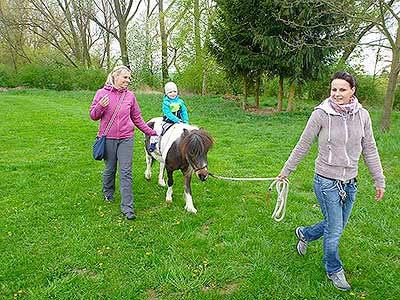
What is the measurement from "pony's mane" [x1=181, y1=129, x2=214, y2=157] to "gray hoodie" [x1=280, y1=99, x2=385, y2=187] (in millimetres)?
1719

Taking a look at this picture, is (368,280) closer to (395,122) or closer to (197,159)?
(197,159)

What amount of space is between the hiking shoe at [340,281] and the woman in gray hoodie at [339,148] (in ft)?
0.79

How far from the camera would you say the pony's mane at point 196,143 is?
475 centimetres

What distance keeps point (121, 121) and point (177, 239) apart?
1.79 meters

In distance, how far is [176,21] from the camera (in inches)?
969

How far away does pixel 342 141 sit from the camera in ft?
10.5

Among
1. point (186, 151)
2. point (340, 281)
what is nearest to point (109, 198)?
point (186, 151)

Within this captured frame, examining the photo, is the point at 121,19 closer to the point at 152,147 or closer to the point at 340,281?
the point at 152,147

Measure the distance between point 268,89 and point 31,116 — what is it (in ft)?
48.8

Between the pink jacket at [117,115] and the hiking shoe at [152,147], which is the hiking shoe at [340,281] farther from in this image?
the hiking shoe at [152,147]

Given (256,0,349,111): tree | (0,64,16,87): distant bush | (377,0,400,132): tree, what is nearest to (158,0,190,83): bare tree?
(256,0,349,111): tree

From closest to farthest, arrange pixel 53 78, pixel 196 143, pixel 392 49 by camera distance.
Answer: pixel 196 143, pixel 392 49, pixel 53 78

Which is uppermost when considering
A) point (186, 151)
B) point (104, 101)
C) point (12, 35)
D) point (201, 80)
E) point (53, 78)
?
point (12, 35)

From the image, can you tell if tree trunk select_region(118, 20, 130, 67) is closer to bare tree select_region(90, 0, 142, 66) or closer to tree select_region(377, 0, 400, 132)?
bare tree select_region(90, 0, 142, 66)
